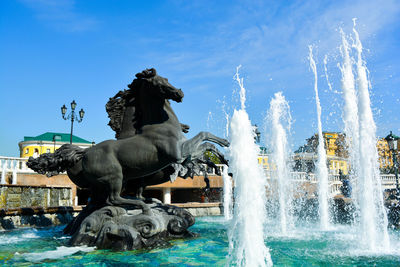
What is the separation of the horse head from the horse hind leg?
5.83 feet

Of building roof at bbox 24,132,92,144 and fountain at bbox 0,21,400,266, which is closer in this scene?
fountain at bbox 0,21,400,266

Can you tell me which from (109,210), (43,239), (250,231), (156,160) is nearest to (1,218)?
(43,239)

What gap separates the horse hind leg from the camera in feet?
19.7

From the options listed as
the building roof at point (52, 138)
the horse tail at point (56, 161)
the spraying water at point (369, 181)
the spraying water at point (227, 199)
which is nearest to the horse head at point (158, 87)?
the horse tail at point (56, 161)

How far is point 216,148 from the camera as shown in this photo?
631cm

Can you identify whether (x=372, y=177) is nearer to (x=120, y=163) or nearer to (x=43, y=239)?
(x=120, y=163)

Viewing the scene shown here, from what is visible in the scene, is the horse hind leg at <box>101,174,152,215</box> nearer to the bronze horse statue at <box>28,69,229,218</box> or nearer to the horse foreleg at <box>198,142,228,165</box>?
the bronze horse statue at <box>28,69,229,218</box>

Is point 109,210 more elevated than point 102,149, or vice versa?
point 102,149

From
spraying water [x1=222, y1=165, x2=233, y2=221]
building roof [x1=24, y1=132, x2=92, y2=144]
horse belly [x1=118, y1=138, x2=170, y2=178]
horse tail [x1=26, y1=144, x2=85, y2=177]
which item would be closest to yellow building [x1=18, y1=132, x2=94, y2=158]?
building roof [x1=24, y1=132, x2=92, y2=144]

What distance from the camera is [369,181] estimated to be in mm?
6887

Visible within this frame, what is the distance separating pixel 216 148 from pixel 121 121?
262 cm

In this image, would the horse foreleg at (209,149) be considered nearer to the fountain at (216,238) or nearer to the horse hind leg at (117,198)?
the fountain at (216,238)

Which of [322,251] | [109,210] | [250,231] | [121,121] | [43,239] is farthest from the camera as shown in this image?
[121,121]

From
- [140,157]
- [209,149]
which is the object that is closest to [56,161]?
[140,157]
